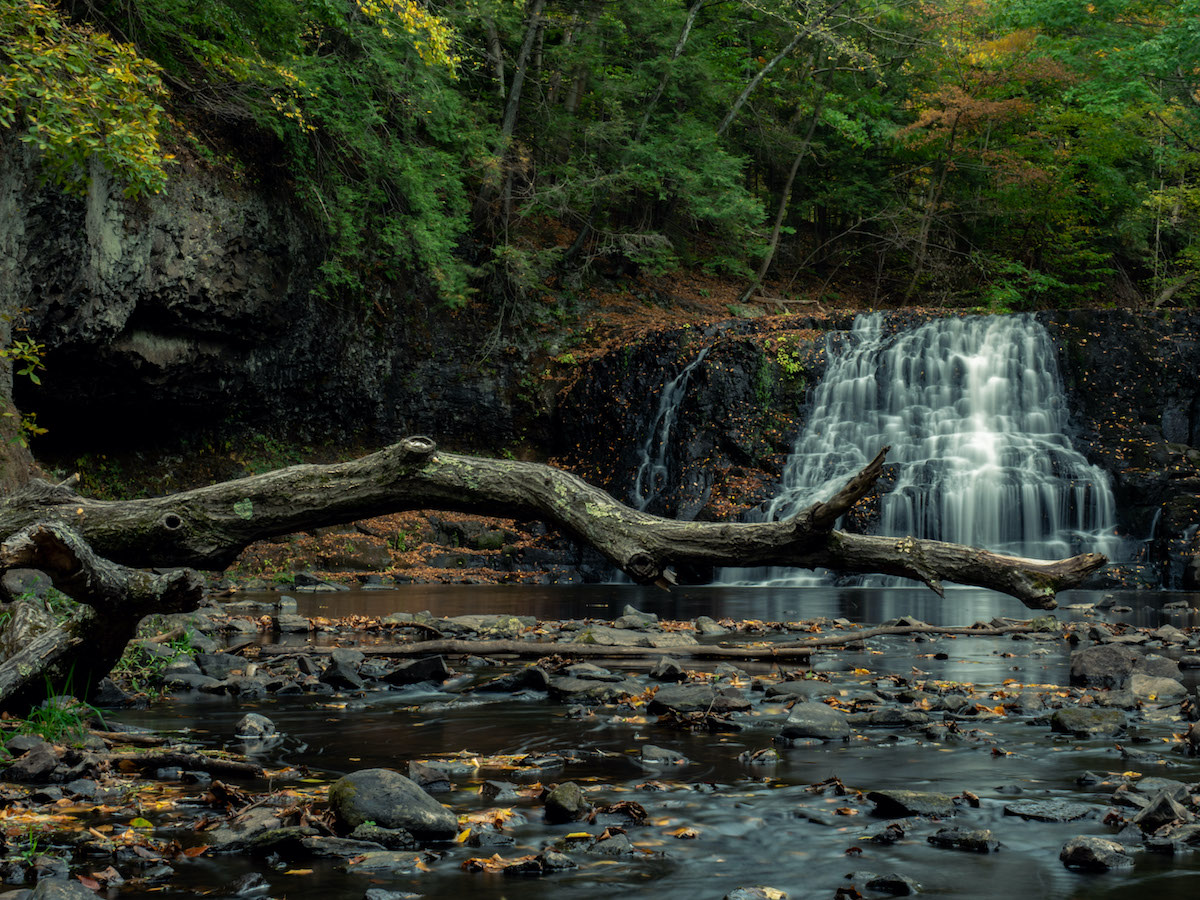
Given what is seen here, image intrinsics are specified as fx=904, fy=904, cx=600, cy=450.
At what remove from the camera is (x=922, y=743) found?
15.9 ft

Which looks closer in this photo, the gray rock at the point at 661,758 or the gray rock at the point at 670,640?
the gray rock at the point at 661,758

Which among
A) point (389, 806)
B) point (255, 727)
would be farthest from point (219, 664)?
point (389, 806)

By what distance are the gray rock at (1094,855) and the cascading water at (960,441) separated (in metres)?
13.1

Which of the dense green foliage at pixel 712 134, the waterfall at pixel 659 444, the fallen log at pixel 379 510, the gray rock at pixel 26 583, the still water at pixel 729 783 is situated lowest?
the still water at pixel 729 783

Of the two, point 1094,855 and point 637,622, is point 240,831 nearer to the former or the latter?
point 1094,855

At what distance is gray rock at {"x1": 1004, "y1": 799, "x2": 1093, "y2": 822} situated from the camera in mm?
3566

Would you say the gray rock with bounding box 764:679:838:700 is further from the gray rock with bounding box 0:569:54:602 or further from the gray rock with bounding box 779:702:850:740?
the gray rock with bounding box 0:569:54:602

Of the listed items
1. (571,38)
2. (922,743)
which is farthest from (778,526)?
(571,38)

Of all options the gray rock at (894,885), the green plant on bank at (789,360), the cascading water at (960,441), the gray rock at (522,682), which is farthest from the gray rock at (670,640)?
the green plant on bank at (789,360)

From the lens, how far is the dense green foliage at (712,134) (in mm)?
16094

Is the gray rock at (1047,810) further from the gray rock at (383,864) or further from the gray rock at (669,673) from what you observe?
the gray rock at (669,673)

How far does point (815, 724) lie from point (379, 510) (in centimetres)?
261

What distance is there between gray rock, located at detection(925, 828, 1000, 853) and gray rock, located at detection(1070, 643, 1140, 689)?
148 inches

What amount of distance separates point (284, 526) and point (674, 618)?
733 centimetres
